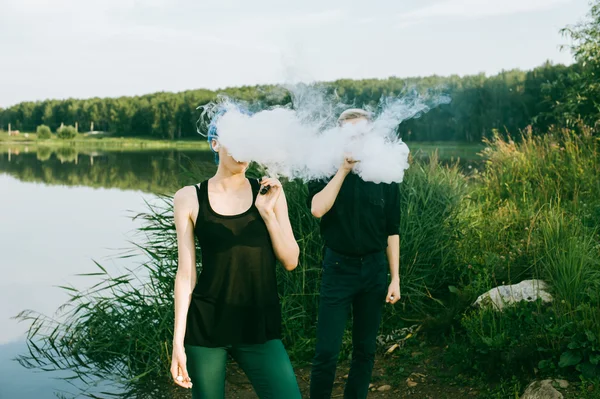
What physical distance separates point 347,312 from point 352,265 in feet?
0.94

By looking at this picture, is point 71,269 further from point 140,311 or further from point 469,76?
point 469,76

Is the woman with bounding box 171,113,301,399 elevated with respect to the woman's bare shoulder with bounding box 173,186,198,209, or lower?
lower

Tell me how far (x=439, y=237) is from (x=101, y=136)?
382ft

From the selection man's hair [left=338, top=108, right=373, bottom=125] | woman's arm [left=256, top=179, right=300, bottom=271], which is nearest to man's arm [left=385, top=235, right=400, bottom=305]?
man's hair [left=338, top=108, right=373, bottom=125]

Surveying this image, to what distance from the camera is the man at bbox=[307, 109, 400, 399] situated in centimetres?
359

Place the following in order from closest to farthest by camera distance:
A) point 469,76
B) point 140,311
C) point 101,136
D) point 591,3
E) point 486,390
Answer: point 486,390
point 140,311
point 591,3
point 469,76
point 101,136

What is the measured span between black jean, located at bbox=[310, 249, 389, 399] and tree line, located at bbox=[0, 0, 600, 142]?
1.02 meters

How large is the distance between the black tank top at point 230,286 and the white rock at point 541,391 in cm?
240

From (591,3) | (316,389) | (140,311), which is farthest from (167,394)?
(591,3)

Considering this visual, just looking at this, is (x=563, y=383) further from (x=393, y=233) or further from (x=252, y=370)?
(x=252, y=370)

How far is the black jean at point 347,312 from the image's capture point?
3.59 meters

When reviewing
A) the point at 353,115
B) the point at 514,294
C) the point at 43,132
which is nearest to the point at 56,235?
the point at 514,294

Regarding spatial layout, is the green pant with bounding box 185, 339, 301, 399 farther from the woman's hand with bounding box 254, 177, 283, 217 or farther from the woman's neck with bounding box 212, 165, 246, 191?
the woman's neck with bounding box 212, 165, 246, 191

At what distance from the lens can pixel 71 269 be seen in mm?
14938
